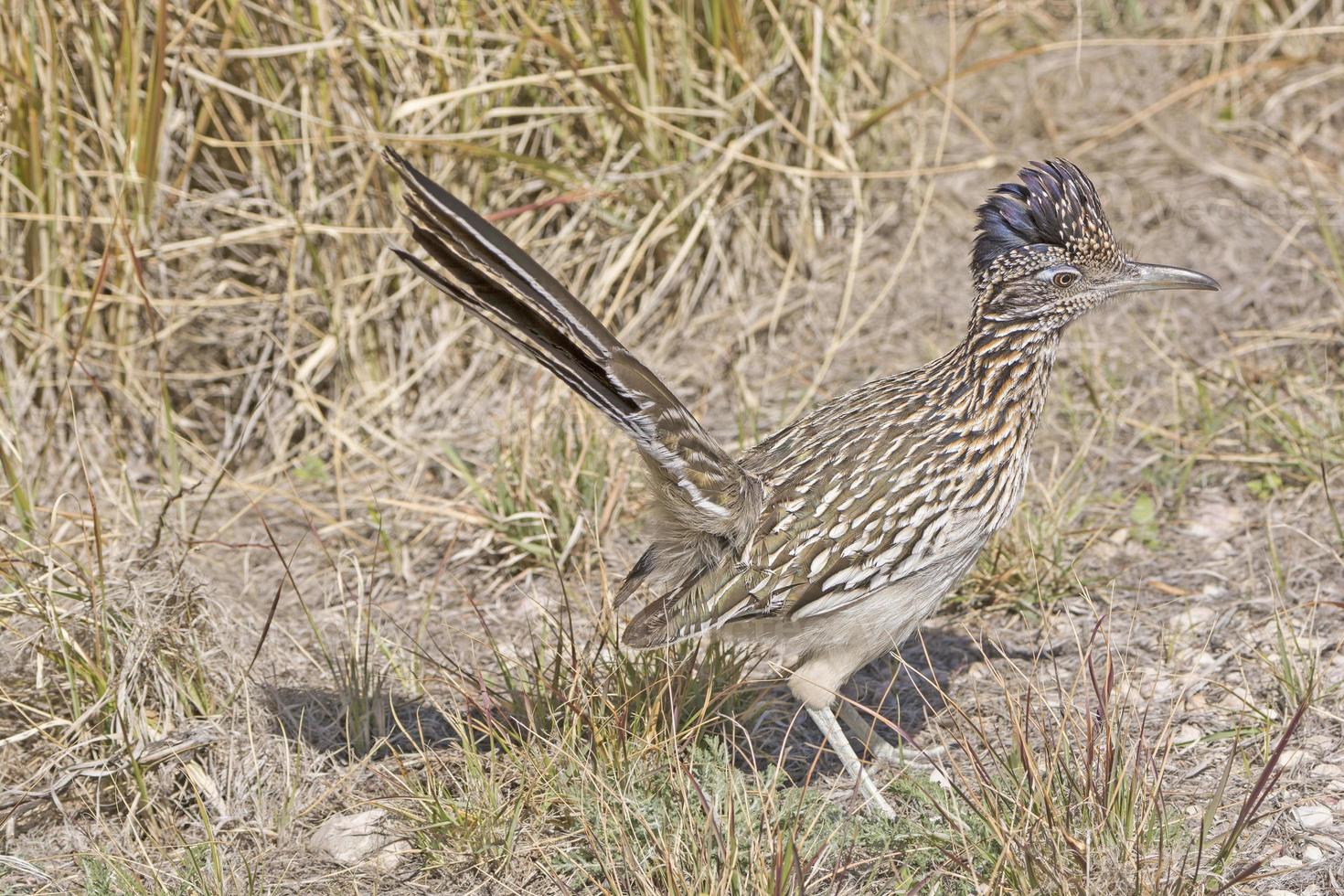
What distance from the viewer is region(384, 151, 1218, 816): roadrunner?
407cm

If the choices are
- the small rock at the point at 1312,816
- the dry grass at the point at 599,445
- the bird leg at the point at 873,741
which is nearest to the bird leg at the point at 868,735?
the bird leg at the point at 873,741

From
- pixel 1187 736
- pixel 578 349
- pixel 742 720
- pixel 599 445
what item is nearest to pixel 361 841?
pixel 742 720

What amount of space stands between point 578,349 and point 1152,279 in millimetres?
1906

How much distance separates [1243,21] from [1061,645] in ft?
Result: 14.7

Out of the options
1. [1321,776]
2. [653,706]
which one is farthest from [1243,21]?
[653,706]

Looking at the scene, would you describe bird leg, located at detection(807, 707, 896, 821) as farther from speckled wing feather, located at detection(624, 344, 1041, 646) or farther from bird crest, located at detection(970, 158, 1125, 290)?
bird crest, located at detection(970, 158, 1125, 290)

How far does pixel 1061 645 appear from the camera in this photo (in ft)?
15.7

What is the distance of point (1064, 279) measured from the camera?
4281 mm

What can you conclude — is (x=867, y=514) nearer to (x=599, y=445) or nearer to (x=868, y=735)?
(x=868, y=735)

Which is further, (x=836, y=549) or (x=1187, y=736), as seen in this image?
(x=1187, y=736)

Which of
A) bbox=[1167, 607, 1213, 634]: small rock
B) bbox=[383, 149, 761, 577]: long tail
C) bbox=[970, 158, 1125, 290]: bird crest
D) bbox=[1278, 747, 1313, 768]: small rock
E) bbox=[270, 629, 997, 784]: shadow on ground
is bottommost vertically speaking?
bbox=[270, 629, 997, 784]: shadow on ground

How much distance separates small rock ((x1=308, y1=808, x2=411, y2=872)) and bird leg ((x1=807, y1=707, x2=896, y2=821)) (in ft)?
4.13

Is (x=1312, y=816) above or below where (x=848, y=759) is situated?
above

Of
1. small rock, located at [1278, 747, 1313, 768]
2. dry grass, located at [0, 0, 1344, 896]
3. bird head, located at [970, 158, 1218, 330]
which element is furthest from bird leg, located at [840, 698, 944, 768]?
bird head, located at [970, 158, 1218, 330]
